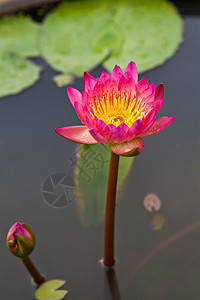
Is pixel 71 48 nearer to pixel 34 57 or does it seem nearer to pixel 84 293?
pixel 34 57

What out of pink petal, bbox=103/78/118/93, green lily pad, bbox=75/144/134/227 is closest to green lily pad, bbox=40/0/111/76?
green lily pad, bbox=75/144/134/227

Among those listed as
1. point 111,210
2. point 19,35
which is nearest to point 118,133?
point 111,210

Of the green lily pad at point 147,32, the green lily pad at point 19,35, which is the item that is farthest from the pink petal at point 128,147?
the green lily pad at point 19,35

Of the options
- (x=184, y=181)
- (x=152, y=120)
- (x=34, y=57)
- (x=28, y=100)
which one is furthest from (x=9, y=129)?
(x=152, y=120)

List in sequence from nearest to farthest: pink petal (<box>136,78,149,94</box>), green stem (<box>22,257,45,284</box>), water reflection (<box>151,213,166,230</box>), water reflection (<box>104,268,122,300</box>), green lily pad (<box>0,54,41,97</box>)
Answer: pink petal (<box>136,78,149,94</box>) < green stem (<box>22,257,45,284</box>) < water reflection (<box>104,268,122,300</box>) < water reflection (<box>151,213,166,230</box>) < green lily pad (<box>0,54,41,97</box>)

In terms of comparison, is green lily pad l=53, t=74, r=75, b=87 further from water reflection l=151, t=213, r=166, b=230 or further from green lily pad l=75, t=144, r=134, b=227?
water reflection l=151, t=213, r=166, b=230

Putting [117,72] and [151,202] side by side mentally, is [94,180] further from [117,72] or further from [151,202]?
[117,72]

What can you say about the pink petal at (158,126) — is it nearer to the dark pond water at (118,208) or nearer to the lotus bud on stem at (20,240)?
the lotus bud on stem at (20,240)
